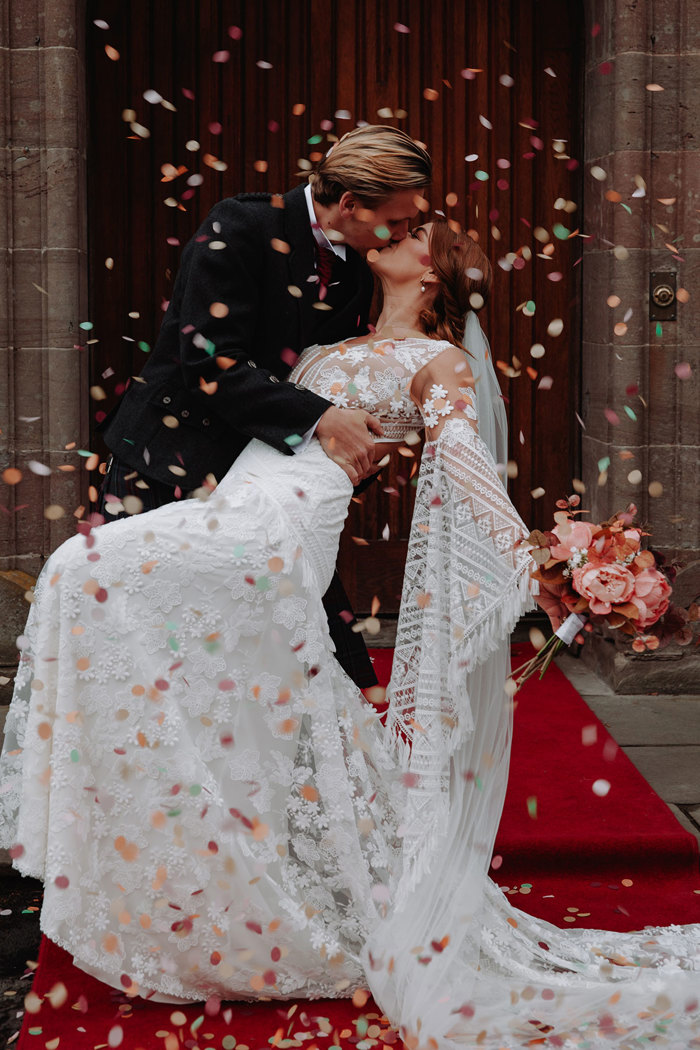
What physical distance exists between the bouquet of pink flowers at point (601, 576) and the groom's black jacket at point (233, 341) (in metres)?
0.80

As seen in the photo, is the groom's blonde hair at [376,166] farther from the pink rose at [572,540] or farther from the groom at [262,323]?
the pink rose at [572,540]

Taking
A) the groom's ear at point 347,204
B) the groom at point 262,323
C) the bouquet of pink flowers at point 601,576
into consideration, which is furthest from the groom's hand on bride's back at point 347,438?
the bouquet of pink flowers at point 601,576

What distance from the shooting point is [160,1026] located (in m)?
2.93

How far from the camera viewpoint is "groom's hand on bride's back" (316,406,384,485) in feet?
11.0

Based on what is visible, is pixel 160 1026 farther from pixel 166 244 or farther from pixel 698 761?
pixel 166 244

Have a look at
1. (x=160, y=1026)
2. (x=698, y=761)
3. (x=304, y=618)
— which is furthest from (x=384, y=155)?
(x=698, y=761)

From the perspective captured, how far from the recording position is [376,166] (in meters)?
3.33

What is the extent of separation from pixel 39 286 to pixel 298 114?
1.36m

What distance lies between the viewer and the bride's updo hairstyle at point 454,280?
3.54 meters

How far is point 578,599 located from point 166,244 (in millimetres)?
3502

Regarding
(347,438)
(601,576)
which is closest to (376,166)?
(347,438)

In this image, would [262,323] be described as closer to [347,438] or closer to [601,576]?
[347,438]

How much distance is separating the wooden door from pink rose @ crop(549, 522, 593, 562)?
3.00 meters

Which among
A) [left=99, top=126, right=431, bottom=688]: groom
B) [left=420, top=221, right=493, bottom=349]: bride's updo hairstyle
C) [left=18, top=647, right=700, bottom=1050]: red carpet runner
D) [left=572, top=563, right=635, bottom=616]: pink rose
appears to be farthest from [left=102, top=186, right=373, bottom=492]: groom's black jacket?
[left=18, top=647, right=700, bottom=1050]: red carpet runner
